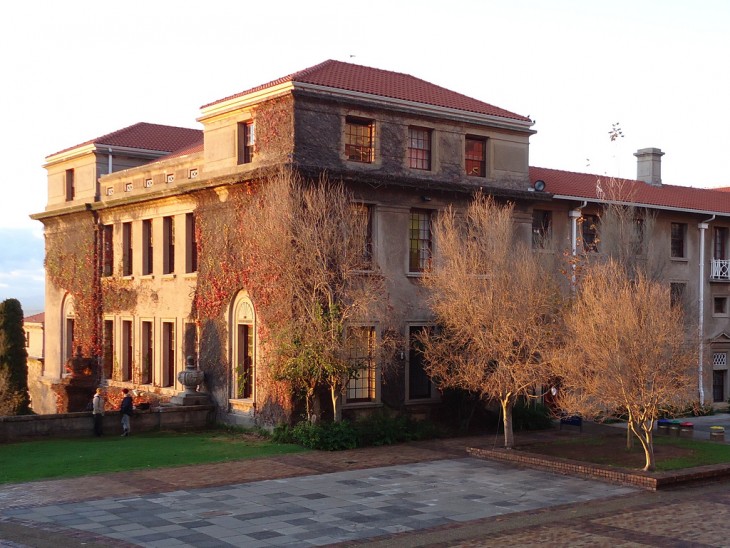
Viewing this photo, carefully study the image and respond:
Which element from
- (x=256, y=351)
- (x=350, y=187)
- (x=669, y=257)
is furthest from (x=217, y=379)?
(x=669, y=257)

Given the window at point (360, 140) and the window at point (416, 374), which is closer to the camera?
the window at point (360, 140)

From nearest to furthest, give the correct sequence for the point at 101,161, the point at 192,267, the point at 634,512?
the point at 634,512 → the point at 192,267 → the point at 101,161

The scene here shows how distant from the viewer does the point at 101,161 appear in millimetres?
37938

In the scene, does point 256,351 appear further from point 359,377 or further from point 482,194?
point 482,194

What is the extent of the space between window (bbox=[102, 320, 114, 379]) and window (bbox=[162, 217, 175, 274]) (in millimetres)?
4754

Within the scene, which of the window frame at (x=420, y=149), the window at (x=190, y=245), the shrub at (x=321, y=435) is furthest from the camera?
the window at (x=190, y=245)

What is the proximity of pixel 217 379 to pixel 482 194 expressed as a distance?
10785 mm

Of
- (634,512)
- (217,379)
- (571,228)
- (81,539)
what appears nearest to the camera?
(81,539)

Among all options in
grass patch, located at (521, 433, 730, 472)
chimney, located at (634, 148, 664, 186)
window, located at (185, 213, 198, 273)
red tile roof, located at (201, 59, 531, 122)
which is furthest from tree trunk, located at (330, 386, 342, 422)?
chimney, located at (634, 148, 664, 186)

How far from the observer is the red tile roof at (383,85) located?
89.7 ft

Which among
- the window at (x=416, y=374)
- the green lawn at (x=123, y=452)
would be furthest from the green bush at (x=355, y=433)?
the window at (x=416, y=374)

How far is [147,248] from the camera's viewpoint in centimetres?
3444

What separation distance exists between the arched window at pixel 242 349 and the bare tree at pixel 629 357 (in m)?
10.6

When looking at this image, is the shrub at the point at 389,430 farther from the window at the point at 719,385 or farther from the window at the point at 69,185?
the window at the point at 69,185
